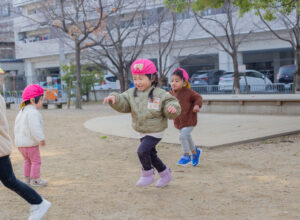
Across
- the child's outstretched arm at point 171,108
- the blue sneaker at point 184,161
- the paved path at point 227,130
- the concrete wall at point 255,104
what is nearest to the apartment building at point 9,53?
the concrete wall at point 255,104

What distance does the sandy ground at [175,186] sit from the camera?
3.91m

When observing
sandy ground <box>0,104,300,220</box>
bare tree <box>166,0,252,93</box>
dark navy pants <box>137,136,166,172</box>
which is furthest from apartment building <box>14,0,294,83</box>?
dark navy pants <box>137,136,166,172</box>

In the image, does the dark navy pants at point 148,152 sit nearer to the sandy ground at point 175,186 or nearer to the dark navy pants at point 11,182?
the sandy ground at point 175,186

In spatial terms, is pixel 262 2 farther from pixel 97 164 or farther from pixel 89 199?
pixel 89 199

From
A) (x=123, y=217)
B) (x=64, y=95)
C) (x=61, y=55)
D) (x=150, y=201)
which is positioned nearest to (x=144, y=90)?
(x=150, y=201)

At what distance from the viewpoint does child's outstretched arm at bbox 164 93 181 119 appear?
170 inches

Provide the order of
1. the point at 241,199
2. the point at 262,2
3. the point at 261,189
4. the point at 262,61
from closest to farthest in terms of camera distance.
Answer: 1. the point at 241,199
2. the point at 261,189
3. the point at 262,2
4. the point at 262,61

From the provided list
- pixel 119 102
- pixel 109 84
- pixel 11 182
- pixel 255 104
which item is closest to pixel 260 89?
pixel 255 104

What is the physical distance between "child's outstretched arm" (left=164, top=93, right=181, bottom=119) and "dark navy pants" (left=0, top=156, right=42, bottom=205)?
1.58 meters

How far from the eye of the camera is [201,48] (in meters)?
30.7

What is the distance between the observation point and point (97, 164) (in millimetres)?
6484

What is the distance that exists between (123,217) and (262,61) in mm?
29615

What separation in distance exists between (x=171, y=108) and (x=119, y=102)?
0.63 m

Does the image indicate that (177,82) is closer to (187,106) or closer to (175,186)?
(187,106)
